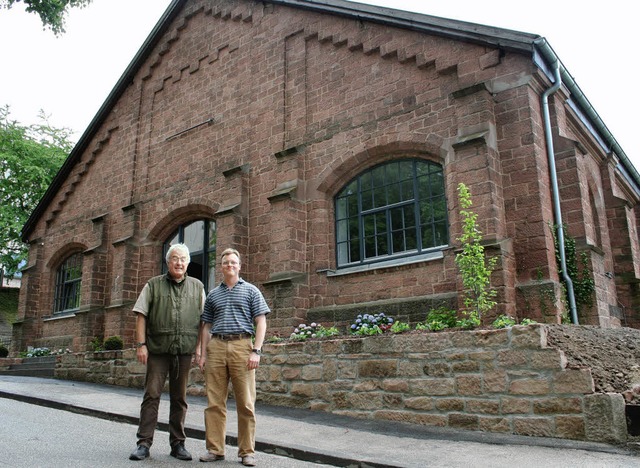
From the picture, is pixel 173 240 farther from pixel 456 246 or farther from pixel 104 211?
pixel 456 246

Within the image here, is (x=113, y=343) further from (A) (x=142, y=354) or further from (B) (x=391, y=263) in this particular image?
(A) (x=142, y=354)

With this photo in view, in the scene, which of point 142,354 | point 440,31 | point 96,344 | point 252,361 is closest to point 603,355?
point 252,361

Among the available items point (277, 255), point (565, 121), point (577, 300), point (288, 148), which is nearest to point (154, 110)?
point (288, 148)

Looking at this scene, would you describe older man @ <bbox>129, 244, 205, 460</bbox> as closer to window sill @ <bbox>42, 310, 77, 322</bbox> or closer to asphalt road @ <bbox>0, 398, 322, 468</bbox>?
asphalt road @ <bbox>0, 398, 322, 468</bbox>

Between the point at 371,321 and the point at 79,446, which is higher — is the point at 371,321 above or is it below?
above

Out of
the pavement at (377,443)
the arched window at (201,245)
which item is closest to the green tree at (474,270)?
the pavement at (377,443)

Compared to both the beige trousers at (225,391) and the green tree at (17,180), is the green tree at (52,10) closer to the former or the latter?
the beige trousers at (225,391)

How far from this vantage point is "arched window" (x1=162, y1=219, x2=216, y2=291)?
15141mm

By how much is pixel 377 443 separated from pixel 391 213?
605cm

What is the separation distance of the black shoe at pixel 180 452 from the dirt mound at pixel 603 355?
425 cm

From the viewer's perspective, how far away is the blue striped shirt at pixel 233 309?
5.55m

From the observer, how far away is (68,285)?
1973 centimetres

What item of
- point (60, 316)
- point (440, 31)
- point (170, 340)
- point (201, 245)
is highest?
point (440, 31)

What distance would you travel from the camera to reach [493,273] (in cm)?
960
